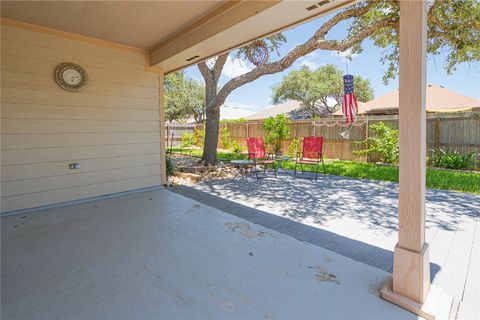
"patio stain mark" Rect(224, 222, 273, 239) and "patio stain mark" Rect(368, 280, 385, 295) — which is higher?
"patio stain mark" Rect(224, 222, 273, 239)

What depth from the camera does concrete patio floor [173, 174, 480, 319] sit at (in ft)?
6.47

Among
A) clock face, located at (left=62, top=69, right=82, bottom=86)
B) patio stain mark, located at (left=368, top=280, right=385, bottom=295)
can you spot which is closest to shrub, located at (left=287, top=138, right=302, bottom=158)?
clock face, located at (left=62, top=69, right=82, bottom=86)

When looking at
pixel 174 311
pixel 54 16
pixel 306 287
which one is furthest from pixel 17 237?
pixel 306 287

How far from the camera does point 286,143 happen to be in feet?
32.9

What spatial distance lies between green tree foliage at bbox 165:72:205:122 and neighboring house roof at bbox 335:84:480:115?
1555 cm

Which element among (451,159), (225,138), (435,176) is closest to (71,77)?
(435,176)

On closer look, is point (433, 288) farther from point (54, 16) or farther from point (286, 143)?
point (286, 143)

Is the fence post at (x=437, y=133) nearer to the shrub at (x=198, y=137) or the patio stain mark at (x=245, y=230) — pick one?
the patio stain mark at (x=245, y=230)

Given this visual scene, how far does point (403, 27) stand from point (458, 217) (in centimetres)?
274

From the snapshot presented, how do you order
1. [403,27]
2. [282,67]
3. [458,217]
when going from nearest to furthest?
1. [403,27]
2. [458,217]
3. [282,67]

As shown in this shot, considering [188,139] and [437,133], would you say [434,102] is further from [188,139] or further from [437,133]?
[188,139]

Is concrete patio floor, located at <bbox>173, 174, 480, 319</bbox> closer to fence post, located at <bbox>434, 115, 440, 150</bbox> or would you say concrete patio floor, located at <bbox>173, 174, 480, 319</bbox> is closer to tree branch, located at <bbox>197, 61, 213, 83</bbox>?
tree branch, located at <bbox>197, 61, 213, 83</bbox>

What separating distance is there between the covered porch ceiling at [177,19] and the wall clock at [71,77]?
1.63 feet

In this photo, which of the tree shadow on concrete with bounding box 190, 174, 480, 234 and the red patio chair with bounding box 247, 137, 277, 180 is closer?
the tree shadow on concrete with bounding box 190, 174, 480, 234
